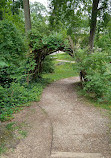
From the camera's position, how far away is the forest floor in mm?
2881

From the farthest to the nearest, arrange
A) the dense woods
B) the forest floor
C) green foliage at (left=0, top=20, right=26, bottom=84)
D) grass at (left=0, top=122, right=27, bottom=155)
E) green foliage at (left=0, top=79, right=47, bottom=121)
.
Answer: green foliage at (left=0, top=20, right=26, bottom=84) → the dense woods → green foliage at (left=0, top=79, right=47, bottom=121) → grass at (left=0, top=122, right=27, bottom=155) → the forest floor

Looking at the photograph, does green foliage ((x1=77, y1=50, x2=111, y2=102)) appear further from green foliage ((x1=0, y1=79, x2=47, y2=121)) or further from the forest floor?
green foliage ((x1=0, y1=79, x2=47, y2=121))

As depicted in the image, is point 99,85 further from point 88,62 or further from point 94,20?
point 94,20

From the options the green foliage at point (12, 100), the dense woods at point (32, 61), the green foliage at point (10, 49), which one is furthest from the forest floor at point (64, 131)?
the green foliage at point (10, 49)

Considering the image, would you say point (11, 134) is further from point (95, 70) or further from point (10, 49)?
point (95, 70)

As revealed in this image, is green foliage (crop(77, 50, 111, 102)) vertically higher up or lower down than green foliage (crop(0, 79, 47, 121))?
higher up

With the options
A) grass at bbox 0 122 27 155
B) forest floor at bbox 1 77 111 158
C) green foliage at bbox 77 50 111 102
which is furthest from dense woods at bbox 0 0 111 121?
forest floor at bbox 1 77 111 158

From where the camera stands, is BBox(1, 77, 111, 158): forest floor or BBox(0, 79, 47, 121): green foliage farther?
BBox(0, 79, 47, 121): green foliage

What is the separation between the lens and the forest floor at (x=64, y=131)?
9.45ft

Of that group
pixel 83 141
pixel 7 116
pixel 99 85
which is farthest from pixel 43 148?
pixel 99 85

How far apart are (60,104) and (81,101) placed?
967 millimetres

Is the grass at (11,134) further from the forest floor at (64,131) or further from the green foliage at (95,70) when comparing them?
the green foliage at (95,70)

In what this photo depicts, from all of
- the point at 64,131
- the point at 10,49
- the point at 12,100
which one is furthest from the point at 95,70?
the point at 10,49

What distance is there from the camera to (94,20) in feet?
35.7
